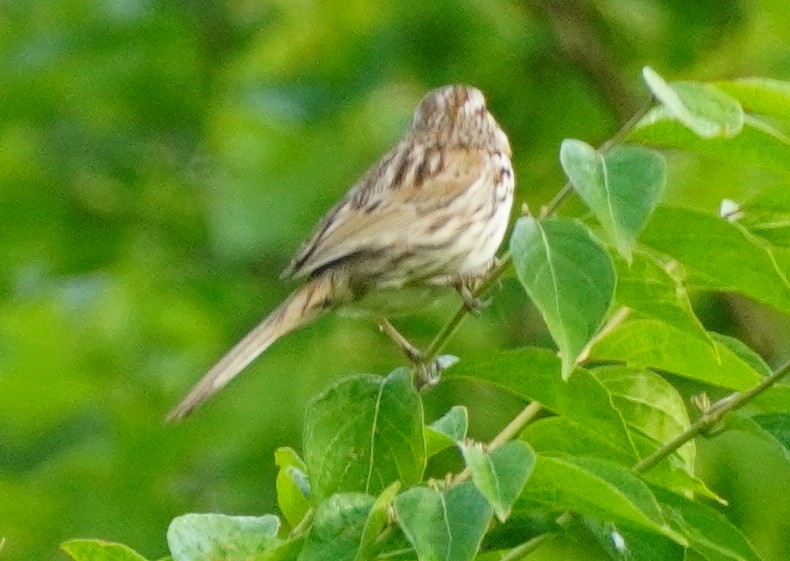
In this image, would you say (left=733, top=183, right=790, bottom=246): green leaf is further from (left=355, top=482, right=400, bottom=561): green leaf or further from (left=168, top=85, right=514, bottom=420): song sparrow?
(left=168, top=85, right=514, bottom=420): song sparrow

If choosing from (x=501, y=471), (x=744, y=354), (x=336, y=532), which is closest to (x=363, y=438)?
(x=336, y=532)

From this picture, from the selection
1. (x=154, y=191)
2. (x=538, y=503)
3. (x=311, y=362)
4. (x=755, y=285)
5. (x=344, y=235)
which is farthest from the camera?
(x=154, y=191)

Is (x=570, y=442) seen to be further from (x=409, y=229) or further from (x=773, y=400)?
(x=409, y=229)

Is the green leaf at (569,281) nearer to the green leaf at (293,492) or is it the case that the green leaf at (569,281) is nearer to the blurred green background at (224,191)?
the green leaf at (293,492)

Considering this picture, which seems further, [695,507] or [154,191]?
[154,191]

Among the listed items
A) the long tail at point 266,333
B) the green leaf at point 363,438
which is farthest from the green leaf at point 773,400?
the long tail at point 266,333

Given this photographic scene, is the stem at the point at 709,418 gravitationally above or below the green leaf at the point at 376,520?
below

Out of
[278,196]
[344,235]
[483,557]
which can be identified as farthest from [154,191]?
[483,557]

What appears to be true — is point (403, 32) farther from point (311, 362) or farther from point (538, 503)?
point (538, 503)
